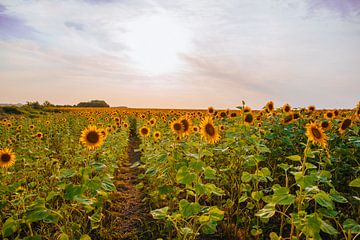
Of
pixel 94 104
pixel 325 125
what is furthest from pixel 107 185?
pixel 94 104

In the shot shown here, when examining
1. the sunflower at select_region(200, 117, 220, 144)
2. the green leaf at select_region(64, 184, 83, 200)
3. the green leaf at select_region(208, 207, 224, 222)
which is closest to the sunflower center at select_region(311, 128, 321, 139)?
the sunflower at select_region(200, 117, 220, 144)

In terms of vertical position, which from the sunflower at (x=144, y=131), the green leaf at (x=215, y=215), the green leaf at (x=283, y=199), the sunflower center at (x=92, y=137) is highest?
the sunflower center at (x=92, y=137)

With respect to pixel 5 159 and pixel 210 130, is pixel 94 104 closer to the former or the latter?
pixel 5 159

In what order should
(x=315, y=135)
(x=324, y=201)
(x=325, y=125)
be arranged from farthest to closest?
(x=325, y=125), (x=315, y=135), (x=324, y=201)

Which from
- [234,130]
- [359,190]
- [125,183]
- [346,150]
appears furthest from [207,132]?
[125,183]

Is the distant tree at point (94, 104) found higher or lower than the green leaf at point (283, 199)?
higher

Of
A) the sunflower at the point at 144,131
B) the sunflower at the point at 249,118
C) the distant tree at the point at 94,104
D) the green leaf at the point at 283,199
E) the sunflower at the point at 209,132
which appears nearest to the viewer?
the green leaf at the point at 283,199

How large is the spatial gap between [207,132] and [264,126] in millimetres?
2737

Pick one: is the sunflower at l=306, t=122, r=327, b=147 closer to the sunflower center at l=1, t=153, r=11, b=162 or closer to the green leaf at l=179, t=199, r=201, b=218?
the green leaf at l=179, t=199, r=201, b=218

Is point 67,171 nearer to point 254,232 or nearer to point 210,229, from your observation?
point 210,229

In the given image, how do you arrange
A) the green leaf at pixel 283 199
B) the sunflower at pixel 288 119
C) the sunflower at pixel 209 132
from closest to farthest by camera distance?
the green leaf at pixel 283 199, the sunflower at pixel 209 132, the sunflower at pixel 288 119

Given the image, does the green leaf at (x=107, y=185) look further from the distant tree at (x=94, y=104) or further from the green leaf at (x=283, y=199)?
the distant tree at (x=94, y=104)

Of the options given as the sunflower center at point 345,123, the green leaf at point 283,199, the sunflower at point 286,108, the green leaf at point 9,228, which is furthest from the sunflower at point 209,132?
the sunflower at point 286,108

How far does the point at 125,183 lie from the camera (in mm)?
7395
